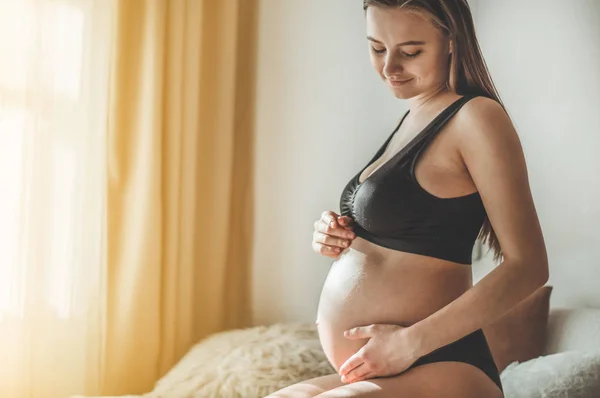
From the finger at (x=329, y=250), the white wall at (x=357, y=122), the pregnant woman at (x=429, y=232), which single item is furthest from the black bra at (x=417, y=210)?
the white wall at (x=357, y=122)

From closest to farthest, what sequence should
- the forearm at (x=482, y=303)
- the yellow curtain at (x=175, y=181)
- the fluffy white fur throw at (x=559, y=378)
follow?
the forearm at (x=482, y=303)
the fluffy white fur throw at (x=559, y=378)
the yellow curtain at (x=175, y=181)

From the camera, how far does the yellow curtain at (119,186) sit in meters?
1.86

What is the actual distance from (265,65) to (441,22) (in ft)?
4.43

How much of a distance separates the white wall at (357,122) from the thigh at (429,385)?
0.76 metres

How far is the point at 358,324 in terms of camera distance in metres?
1.15

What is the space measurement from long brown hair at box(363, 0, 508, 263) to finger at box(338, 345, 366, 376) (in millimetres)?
281

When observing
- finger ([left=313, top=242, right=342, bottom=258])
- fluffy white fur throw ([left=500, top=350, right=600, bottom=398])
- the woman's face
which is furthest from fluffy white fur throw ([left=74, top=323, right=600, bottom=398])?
the woman's face

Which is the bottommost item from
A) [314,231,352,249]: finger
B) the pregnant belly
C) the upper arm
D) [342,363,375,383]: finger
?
[342,363,375,383]: finger

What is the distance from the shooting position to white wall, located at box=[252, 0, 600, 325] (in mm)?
1795

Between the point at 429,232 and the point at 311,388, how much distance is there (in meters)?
0.34

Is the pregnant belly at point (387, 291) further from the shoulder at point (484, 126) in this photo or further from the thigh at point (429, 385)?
the shoulder at point (484, 126)

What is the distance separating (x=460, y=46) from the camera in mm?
1160

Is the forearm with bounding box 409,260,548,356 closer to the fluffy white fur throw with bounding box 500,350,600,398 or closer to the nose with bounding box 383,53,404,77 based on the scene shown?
the nose with bounding box 383,53,404,77

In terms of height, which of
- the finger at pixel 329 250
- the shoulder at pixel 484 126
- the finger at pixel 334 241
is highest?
the shoulder at pixel 484 126
